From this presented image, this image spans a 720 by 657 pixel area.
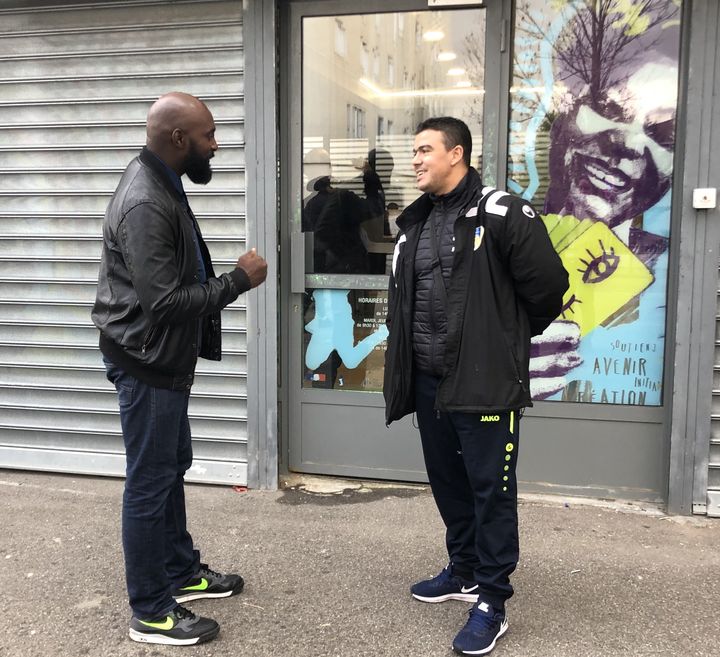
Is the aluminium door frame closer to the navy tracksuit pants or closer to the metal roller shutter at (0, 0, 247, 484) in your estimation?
the metal roller shutter at (0, 0, 247, 484)

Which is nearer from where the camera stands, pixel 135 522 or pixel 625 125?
pixel 135 522

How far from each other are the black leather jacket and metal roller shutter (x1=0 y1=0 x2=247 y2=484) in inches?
65.1

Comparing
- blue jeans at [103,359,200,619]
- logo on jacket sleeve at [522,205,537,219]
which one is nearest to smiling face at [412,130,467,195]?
logo on jacket sleeve at [522,205,537,219]

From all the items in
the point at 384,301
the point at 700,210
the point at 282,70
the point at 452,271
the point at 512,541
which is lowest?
the point at 512,541

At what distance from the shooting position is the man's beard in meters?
2.65

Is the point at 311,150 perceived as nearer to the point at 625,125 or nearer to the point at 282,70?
the point at 282,70

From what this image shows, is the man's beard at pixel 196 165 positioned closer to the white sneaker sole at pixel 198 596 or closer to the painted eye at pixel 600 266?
the white sneaker sole at pixel 198 596

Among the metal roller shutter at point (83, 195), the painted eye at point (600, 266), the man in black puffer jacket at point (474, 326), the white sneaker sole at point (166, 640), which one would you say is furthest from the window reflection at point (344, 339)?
the white sneaker sole at point (166, 640)

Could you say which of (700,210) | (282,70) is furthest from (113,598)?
(700,210)

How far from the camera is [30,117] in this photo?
4.45 metres

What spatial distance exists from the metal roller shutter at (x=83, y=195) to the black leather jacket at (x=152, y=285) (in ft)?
5.43

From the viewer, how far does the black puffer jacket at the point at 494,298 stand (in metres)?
2.55

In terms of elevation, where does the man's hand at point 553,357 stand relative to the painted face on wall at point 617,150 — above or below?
below

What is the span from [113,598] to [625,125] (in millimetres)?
3544
